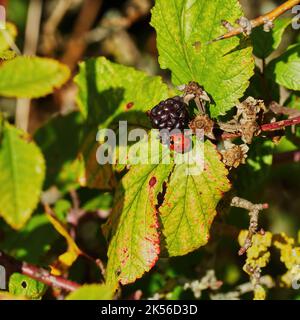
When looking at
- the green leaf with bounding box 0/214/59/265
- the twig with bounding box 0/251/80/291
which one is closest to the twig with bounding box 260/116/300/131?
the twig with bounding box 0/251/80/291

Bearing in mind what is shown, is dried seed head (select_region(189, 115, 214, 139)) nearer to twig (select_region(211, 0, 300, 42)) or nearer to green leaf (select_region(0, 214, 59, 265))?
twig (select_region(211, 0, 300, 42))

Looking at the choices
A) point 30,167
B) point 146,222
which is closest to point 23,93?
point 30,167

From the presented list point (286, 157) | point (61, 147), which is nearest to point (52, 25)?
point (61, 147)

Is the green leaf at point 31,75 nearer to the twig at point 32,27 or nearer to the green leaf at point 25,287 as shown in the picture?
the green leaf at point 25,287

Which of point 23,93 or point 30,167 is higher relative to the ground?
point 23,93

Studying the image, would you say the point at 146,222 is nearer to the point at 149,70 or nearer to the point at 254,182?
the point at 254,182

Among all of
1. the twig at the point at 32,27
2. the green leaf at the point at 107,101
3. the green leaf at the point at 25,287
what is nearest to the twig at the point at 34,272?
the green leaf at the point at 25,287
